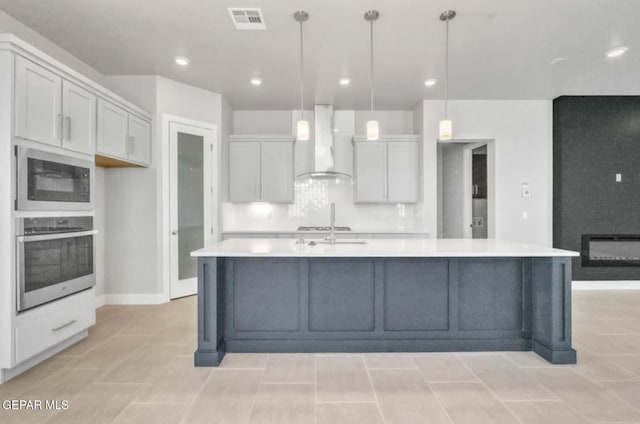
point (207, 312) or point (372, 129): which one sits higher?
point (372, 129)

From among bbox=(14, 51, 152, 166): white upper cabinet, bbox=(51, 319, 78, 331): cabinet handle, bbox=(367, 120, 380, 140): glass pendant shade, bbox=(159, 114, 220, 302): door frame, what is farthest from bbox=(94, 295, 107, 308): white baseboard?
bbox=(367, 120, 380, 140): glass pendant shade

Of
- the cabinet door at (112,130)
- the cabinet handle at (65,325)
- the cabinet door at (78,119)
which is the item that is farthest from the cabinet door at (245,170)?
the cabinet handle at (65,325)

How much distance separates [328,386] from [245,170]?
12.4 feet

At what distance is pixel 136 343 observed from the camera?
314cm

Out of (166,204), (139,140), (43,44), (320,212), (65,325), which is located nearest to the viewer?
(65,325)

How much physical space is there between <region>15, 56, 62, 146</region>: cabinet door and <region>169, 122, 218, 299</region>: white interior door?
181 cm

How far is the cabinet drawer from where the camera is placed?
2.43 metres

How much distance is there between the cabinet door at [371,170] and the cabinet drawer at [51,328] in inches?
150

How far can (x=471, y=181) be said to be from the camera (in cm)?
608

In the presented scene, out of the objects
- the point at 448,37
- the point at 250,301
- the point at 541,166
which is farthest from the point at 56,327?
the point at 541,166

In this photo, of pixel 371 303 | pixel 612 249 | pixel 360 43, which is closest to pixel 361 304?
pixel 371 303

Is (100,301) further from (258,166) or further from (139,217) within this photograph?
(258,166)

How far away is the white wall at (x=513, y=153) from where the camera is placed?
5285mm

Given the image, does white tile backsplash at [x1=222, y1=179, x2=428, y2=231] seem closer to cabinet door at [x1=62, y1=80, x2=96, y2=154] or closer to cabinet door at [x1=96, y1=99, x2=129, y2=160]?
cabinet door at [x1=96, y1=99, x2=129, y2=160]
